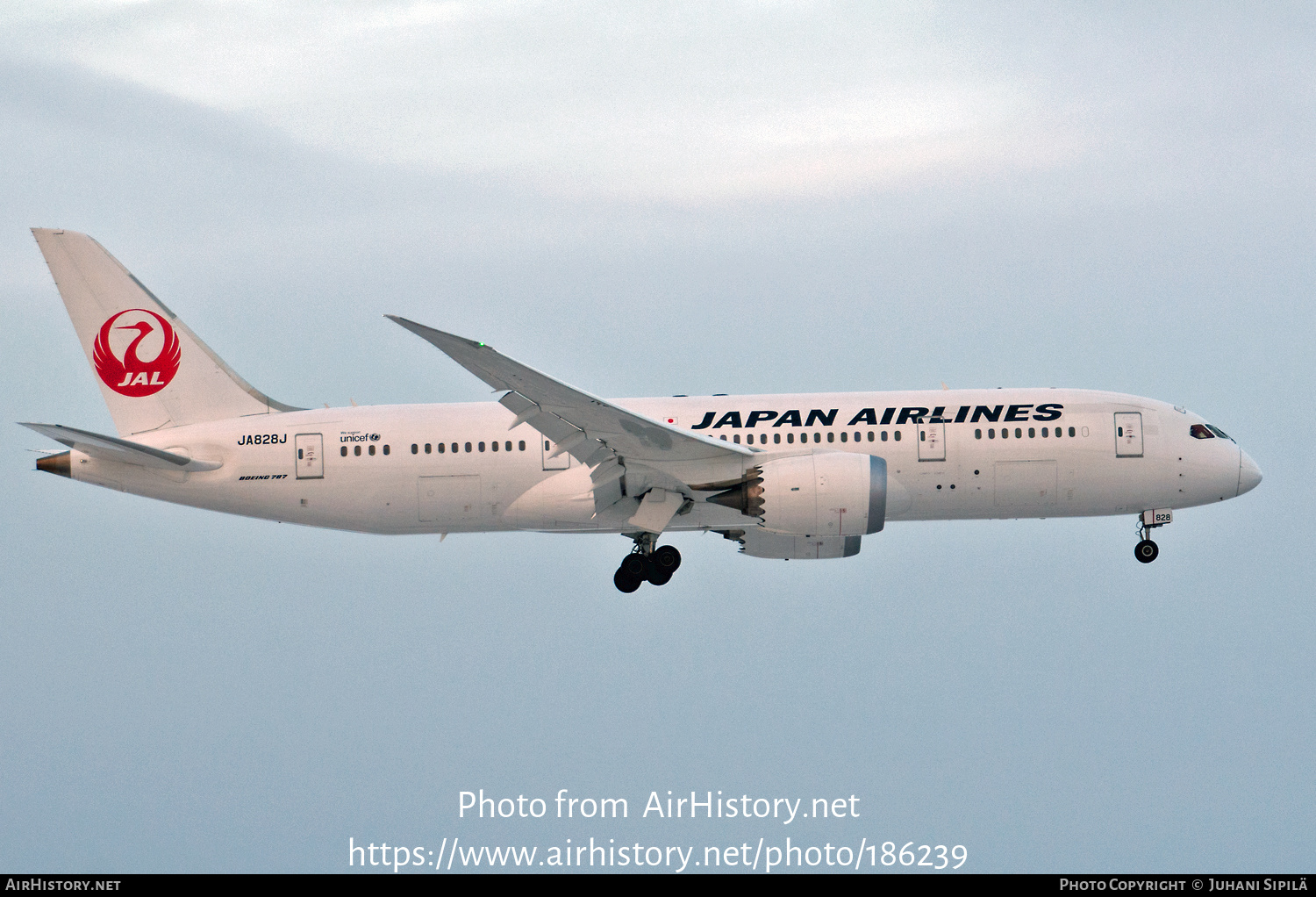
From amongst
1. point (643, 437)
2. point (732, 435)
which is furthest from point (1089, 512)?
point (643, 437)

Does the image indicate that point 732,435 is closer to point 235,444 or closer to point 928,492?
point 928,492

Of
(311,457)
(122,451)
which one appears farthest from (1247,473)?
(122,451)

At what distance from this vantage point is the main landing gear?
104 feet

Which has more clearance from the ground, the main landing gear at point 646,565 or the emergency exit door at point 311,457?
the emergency exit door at point 311,457

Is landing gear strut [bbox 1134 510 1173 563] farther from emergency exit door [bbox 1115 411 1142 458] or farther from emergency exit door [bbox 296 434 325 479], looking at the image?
emergency exit door [bbox 296 434 325 479]

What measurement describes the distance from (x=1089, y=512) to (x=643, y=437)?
36.4 ft

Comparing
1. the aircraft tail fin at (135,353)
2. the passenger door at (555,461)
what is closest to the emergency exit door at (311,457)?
the aircraft tail fin at (135,353)

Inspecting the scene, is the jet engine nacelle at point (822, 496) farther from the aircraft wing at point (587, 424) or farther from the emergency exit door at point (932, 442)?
the emergency exit door at point (932, 442)

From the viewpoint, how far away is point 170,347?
32875mm

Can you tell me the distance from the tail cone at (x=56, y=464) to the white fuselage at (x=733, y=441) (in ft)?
0.80

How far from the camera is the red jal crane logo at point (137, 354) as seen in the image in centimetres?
3266

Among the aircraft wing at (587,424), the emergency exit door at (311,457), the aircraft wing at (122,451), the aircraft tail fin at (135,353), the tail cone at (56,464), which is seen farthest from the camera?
the aircraft tail fin at (135,353)

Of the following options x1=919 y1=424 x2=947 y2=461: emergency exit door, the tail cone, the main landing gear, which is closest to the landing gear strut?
x1=919 y1=424 x2=947 y2=461: emergency exit door

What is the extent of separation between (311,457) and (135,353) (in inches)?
219
